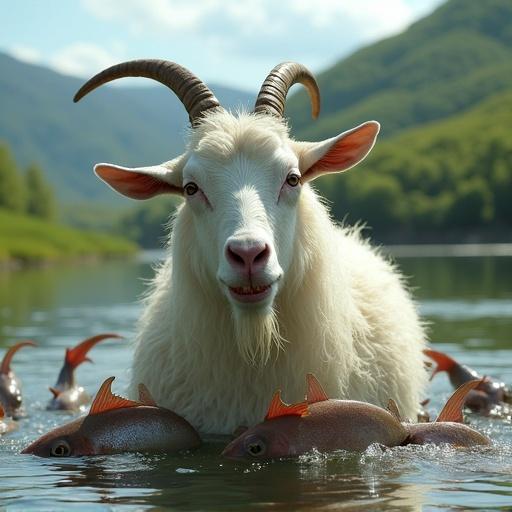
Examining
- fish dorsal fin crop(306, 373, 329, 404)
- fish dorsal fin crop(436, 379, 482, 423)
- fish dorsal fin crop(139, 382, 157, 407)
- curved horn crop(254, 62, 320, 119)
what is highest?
curved horn crop(254, 62, 320, 119)

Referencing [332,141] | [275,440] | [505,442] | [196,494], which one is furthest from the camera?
[505,442]

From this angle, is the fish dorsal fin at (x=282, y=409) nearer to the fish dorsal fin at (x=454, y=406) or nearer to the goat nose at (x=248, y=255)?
the goat nose at (x=248, y=255)

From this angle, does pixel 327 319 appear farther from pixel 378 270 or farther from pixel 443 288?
pixel 443 288

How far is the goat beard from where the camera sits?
25.1 feet

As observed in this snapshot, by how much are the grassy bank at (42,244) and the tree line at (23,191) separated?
239 inches

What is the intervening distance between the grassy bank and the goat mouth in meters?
71.7

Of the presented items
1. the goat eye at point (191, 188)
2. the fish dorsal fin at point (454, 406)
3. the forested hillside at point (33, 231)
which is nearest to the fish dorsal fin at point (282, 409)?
the fish dorsal fin at point (454, 406)

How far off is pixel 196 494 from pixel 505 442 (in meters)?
3.29

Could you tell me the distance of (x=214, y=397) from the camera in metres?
8.57

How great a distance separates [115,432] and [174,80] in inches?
116

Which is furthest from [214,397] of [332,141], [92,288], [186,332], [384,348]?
[92,288]

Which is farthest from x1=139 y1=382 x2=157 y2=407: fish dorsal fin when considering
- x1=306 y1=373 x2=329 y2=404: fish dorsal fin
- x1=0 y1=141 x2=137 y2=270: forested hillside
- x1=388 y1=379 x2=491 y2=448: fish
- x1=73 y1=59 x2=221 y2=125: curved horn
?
x1=0 y1=141 x2=137 y2=270: forested hillside

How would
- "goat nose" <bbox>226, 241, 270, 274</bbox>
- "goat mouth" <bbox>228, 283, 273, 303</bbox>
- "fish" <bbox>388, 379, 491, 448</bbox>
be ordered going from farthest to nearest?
"fish" <bbox>388, 379, 491, 448</bbox> → "goat mouth" <bbox>228, 283, 273, 303</bbox> → "goat nose" <bbox>226, 241, 270, 274</bbox>

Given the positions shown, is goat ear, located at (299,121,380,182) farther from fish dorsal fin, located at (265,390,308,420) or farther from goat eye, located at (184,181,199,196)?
fish dorsal fin, located at (265,390,308,420)
